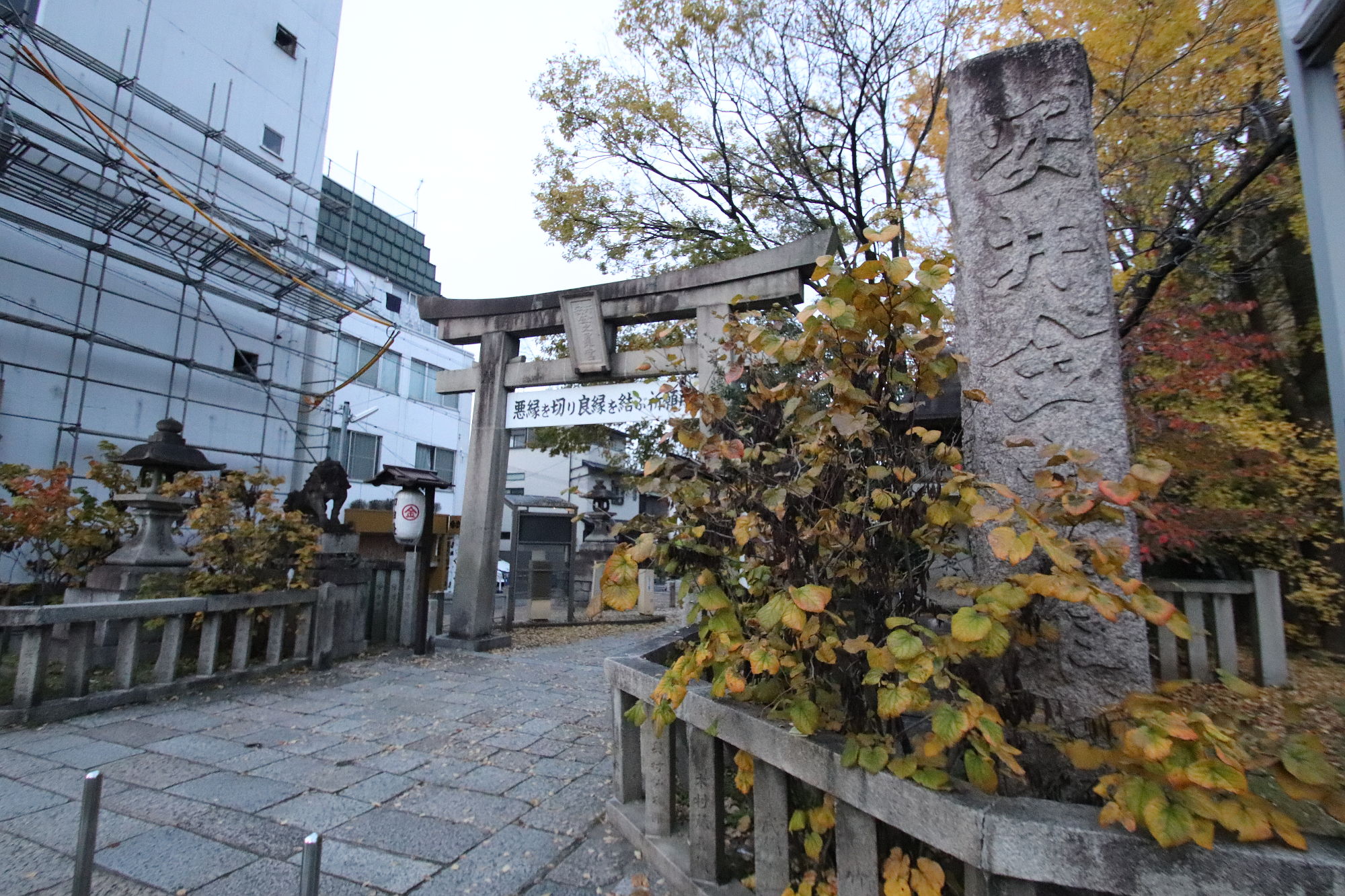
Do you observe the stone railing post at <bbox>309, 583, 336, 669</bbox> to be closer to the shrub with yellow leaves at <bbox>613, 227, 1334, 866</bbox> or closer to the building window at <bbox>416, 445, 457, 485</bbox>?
the shrub with yellow leaves at <bbox>613, 227, 1334, 866</bbox>

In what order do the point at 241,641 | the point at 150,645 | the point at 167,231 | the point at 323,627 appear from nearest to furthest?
1. the point at 241,641
2. the point at 150,645
3. the point at 323,627
4. the point at 167,231

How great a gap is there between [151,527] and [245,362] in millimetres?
7482

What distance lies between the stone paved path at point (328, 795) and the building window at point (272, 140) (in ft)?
41.7

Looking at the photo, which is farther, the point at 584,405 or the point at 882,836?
the point at 584,405

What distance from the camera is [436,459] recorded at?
22062 mm

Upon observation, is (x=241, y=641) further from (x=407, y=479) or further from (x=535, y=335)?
(x=535, y=335)

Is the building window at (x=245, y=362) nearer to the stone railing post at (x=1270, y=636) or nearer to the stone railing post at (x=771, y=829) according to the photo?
the stone railing post at (x=771, y=829)

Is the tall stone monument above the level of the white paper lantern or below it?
above

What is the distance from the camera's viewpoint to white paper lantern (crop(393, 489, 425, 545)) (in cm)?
788

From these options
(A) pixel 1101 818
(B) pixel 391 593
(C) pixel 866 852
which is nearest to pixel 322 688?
(B) pixel 391 593

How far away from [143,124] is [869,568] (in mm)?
14775

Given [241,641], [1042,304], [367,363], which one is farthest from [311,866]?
[367,363]

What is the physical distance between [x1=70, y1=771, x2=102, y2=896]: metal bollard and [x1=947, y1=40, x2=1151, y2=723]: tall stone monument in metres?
2.94

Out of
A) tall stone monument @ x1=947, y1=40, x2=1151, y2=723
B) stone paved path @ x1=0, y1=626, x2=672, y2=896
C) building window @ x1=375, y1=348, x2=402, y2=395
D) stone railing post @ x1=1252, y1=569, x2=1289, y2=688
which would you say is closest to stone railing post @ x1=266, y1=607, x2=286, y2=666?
stone paved path @ x1=0, y1=626, x2=672, y2=896
